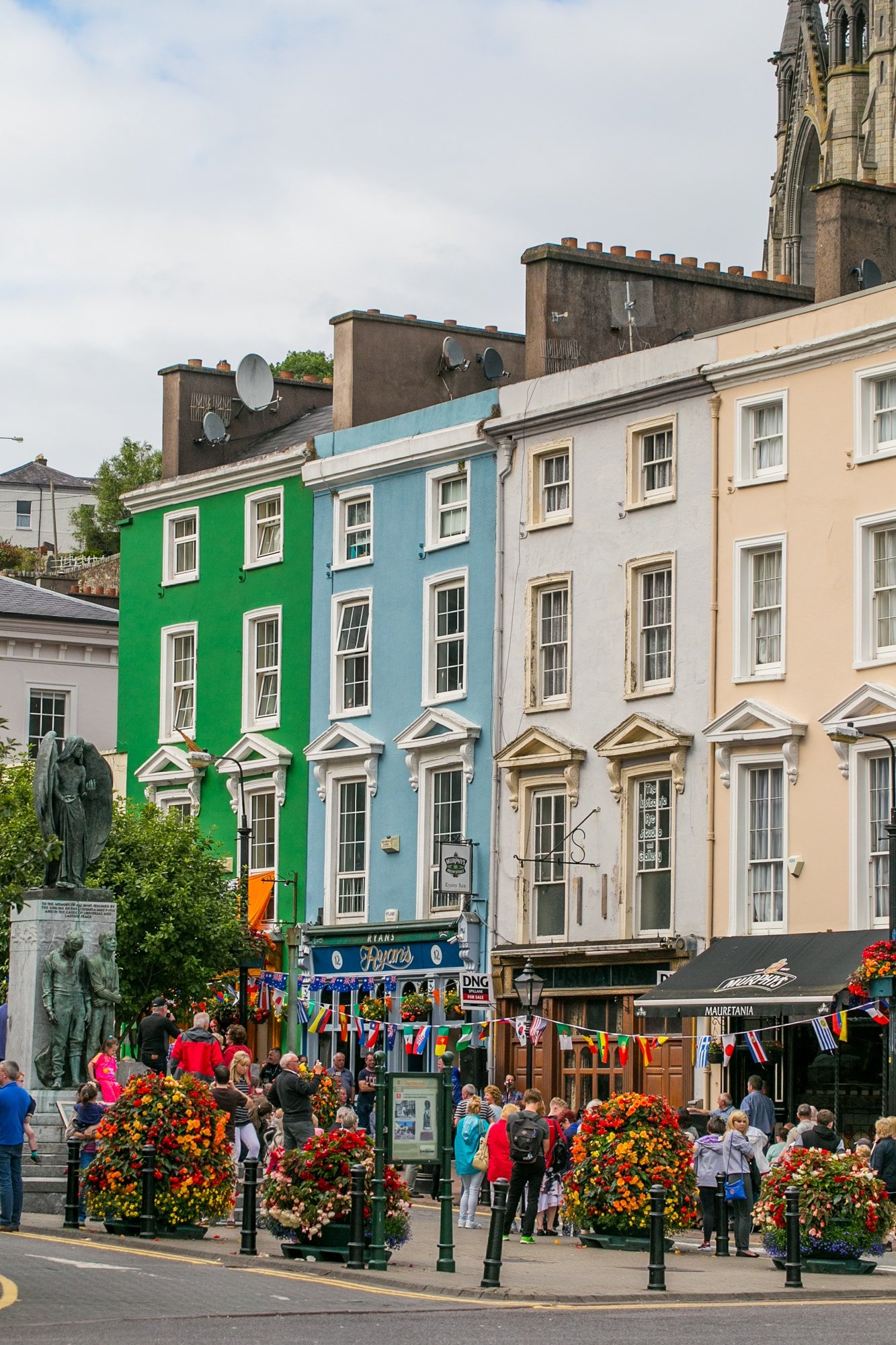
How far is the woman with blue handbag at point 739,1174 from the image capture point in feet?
85.9

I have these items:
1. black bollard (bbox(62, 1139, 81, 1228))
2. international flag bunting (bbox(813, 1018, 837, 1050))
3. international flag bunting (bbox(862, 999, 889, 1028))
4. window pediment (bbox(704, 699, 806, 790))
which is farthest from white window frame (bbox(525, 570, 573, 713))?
black bollard (bbox(62, 1139, 81, 1228))

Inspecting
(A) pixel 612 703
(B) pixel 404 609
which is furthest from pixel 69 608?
(A) pixel 612 703

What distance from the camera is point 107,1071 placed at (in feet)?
89.0

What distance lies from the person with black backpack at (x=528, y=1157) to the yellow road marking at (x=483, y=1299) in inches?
192

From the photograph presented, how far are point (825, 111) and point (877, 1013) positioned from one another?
93.4m

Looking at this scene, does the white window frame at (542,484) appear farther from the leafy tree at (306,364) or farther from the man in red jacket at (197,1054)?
the leafy tree at (306,364)

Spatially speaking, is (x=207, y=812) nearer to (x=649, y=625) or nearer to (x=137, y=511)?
(x=137, y=511)

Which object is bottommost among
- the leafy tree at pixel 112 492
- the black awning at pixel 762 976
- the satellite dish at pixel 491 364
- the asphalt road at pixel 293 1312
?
the asphalt road at pixel 293 1312

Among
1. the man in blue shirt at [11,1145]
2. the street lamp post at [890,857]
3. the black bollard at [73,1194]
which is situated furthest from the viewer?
the street lamp post at [890,857]

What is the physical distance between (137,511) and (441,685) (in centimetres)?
1110

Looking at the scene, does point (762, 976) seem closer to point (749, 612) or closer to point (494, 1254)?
point (749, 612)

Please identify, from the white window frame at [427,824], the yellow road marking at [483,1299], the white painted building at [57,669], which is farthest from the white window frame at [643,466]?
the white painted building at [57,669]

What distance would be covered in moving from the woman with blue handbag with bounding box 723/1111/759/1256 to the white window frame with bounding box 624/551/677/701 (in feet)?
46.5

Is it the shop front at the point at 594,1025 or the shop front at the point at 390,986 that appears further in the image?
the shop front at the point at 390,986
